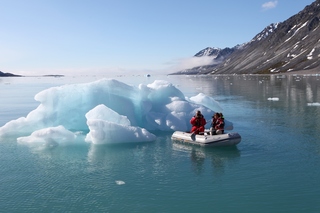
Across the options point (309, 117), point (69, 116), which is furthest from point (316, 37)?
point (69, 116)

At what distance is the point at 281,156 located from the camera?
16734 mm

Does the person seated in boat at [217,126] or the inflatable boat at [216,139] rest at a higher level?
the person seated in boat at [217,126]

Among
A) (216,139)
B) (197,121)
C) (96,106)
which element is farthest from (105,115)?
(216,139)

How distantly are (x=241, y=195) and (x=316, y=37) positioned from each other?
200380 millimetres

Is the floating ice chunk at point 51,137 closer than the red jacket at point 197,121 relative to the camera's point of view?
Yes

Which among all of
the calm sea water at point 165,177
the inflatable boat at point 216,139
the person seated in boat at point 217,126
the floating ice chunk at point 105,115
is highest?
the floating ice chunk at point 105,115

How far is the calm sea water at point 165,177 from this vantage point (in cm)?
1138

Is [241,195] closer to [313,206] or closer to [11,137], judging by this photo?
[313,206]

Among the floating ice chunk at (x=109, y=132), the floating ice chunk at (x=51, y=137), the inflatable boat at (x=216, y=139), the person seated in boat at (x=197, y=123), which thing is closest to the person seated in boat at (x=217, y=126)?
the inflatable boat at (x=216, y=139)

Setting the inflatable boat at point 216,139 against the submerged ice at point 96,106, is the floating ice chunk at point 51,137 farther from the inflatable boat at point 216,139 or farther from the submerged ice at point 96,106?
the inflatable boat at point 216,139

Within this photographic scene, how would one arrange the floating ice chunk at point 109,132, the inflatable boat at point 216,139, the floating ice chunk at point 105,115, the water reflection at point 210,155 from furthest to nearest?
the floating ice chunk at point 105,115
the floating ice chunk at point 109,132
the inflatable boat at point 216,139
the water reflection at point 210,155

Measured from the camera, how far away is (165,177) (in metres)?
14.0

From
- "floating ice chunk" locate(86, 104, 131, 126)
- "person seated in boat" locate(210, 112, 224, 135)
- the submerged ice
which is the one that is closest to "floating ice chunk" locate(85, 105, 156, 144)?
"floating ice chunk" locate(86, 104, 131, 126)

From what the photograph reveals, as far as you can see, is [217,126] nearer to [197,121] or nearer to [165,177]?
[197,121]
